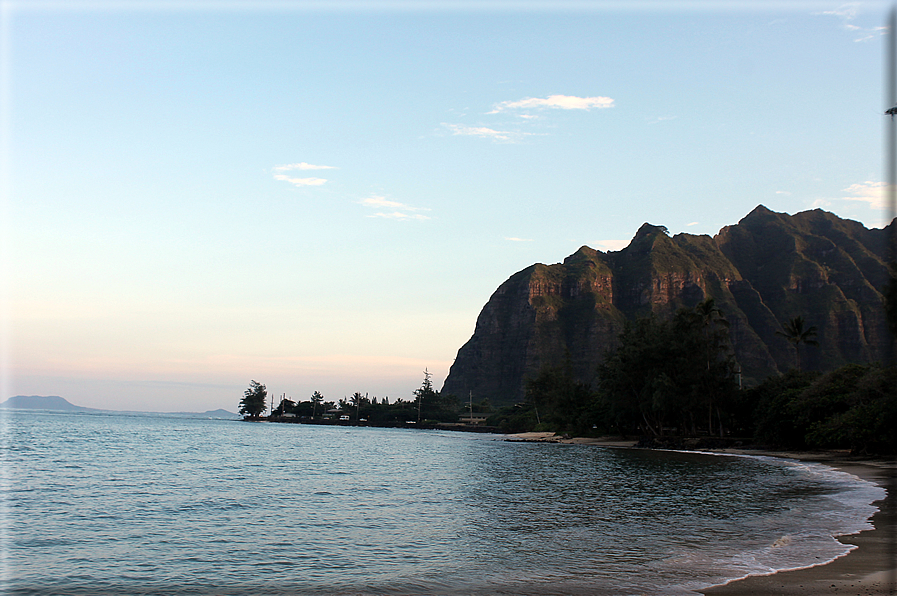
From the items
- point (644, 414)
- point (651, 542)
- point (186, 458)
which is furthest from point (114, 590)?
point (644, 414)

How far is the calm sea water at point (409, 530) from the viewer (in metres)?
17.3

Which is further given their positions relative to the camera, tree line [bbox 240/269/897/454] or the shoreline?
tree line [bbox 240/269/897/454]

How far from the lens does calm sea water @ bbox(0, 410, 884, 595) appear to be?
17344 millimetres

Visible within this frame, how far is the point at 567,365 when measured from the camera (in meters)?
143

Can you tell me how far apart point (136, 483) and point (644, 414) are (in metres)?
80.8

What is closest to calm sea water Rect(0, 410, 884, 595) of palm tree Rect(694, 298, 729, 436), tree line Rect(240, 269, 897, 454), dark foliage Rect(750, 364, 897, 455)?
dark foliage Rect(750, 364, 897, 455)

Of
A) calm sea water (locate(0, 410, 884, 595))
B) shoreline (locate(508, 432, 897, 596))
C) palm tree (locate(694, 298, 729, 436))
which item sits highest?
palm tree (locate(694, 298, 729, 436))

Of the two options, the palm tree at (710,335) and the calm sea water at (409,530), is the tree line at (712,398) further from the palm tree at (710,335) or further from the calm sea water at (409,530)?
the calm sea water at (409,530)

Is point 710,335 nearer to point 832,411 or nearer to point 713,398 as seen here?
point 713,398

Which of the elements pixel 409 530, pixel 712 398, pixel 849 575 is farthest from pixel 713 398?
pixel 849 575

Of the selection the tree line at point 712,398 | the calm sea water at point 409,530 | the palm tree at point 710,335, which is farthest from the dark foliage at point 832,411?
the calm sea water at point 409,530

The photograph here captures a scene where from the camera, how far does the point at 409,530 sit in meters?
25.6

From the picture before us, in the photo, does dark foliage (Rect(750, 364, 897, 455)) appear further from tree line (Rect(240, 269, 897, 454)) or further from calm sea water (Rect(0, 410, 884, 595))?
calm sea water (Rect(0, 410, 884, 595))

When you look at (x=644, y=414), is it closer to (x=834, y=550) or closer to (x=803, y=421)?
(x=803, y=421)
